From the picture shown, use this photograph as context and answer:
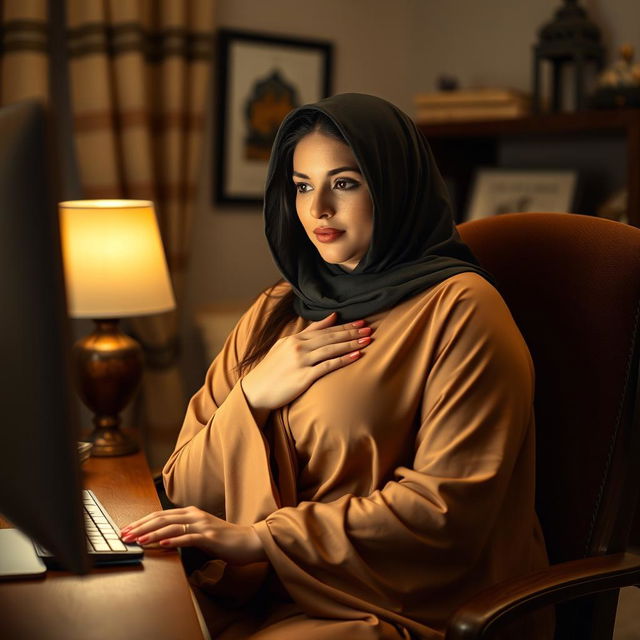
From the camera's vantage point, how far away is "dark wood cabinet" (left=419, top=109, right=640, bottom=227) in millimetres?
2922

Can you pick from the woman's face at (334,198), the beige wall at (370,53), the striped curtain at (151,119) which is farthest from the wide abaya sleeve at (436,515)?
the beige wall at (370,53)

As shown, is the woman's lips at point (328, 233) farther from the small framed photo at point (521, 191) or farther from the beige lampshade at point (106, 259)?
the small framed photo at point (521, 191)

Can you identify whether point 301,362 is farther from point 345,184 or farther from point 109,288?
point 109,288

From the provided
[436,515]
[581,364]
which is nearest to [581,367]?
[581,364]

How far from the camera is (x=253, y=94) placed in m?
3.75

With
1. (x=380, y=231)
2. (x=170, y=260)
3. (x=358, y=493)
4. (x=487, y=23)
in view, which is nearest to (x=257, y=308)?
(x=380, y=231)

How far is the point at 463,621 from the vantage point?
1112 mm

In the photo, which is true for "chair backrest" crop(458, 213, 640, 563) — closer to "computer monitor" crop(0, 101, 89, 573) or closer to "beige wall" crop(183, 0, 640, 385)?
"computer monitor" crop(0, 101, 89, 573)

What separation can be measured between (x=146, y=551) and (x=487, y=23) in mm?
3075

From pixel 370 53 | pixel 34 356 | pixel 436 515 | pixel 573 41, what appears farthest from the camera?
pixel 370 53

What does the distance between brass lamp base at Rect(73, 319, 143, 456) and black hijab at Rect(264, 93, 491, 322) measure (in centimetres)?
59

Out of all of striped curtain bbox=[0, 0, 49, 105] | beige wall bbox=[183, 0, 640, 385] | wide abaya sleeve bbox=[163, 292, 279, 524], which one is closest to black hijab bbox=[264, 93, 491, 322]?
wide abaya sleeve bbox=[163, 292, 279, 524]

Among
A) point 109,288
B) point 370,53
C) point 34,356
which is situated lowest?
point 109,288

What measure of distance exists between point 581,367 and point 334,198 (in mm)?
498
